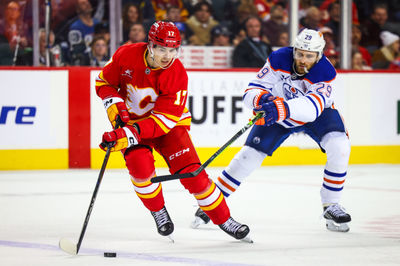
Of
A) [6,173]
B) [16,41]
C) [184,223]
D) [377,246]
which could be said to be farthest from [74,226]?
[16,41]

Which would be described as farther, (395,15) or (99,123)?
(395,15)

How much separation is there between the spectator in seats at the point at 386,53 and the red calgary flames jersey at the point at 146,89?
15.3 ft

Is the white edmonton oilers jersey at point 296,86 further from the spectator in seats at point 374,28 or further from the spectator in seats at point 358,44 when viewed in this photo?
the spectator in seats at point 374,28

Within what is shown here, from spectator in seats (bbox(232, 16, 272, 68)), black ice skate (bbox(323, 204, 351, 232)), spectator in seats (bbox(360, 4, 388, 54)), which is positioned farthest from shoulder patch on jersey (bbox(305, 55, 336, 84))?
spectator in seats (bbox(360, 4, 388, 54))

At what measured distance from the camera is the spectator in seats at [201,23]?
7469mm

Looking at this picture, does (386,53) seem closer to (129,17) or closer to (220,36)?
(220,36)

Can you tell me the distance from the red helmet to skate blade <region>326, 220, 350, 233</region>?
133cm

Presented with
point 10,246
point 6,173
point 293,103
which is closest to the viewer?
point 10,246

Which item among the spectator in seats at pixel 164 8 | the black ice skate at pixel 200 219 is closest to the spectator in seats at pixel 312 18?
the spectator in seats at pixel 164 8

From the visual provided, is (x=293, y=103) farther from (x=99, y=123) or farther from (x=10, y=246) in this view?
(x=99, y=123)

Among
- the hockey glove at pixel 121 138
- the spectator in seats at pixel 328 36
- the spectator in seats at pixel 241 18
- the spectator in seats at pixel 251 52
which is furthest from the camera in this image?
the spectator in seats at pixel 328 36

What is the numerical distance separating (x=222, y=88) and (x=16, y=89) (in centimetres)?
184

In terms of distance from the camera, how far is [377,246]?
3729 mm

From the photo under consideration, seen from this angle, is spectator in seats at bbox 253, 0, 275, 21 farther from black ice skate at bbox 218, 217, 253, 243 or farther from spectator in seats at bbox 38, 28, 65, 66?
black ice skate at bbox 218, 217, 253, 243
